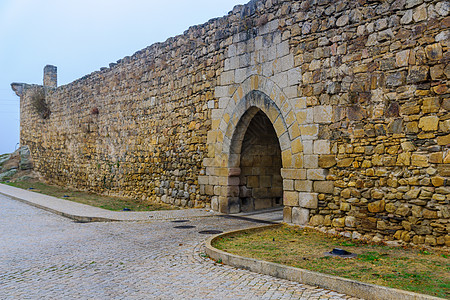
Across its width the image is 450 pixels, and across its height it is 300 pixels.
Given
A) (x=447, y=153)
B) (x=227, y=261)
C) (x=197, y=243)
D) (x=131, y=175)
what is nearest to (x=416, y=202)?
(x=447, y=153)

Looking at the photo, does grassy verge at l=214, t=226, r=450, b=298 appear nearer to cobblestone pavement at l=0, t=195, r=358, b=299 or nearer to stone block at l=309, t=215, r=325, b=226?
stone block at l=309, t=215, r=325, b=226

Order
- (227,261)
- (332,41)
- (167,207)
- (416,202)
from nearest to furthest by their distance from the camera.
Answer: (227,261)
(416,202)
(332,41)
(167,207)

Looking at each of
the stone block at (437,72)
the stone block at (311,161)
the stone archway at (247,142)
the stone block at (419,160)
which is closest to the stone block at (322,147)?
the stone archway at (247,142)

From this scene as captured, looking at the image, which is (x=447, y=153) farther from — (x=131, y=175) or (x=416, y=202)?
(x=131, y=175)

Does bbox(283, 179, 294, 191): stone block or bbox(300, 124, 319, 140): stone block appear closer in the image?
bbox(300, 124, 319, 140): stone block

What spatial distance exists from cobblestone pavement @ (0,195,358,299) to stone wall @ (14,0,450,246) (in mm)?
2034

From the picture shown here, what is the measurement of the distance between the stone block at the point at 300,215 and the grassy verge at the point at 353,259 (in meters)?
0.29

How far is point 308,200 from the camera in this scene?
7312mm

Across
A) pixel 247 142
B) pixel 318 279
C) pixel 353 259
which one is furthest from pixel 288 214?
pixel 318 279

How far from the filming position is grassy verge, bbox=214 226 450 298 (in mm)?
4039

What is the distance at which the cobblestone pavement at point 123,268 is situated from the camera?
159 inches

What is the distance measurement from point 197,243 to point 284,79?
3.65 meters

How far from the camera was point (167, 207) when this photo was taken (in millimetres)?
11242

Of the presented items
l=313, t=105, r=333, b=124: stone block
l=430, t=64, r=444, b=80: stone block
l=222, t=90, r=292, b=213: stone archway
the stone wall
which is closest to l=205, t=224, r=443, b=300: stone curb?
the stone wall
